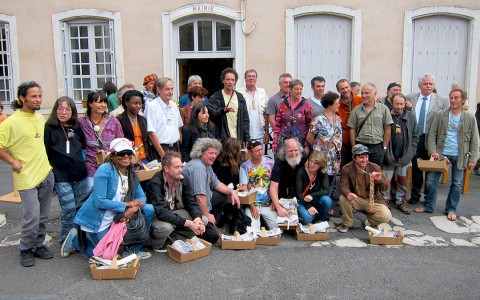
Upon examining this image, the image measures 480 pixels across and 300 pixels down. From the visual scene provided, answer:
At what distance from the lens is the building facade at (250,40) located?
940cm

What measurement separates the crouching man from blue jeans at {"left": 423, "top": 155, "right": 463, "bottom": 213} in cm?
324

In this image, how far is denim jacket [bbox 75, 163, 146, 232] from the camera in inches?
169

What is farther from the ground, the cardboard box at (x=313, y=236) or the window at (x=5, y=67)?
the window at (x=5, y=67)

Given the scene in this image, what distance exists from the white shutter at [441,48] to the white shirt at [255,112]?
4635mm

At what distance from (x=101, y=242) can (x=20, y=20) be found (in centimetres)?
772

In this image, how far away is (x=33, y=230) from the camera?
14.6 ft

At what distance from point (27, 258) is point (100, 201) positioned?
106cm

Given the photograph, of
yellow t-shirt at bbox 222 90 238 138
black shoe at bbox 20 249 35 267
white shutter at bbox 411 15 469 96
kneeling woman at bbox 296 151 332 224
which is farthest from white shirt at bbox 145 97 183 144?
white shutter at bbox 411 15 469 96

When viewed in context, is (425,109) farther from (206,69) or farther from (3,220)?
(206,69)

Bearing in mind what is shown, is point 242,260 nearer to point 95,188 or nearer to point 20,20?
point 95,188

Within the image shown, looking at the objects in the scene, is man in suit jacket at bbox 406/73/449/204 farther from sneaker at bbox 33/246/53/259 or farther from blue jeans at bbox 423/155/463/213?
sneaker at bbox 33/246/53/259

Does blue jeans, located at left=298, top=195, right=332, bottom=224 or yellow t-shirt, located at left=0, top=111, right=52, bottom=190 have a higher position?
yellow t-shirt, located at left=0, top=111, right=52, bottom=190

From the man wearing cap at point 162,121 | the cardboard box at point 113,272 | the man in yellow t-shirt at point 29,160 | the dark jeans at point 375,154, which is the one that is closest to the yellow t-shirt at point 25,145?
the man in yellow t-shirt at point 29,160

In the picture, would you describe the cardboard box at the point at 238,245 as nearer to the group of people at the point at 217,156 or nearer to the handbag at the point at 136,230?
the group of people at the point at 217,156
